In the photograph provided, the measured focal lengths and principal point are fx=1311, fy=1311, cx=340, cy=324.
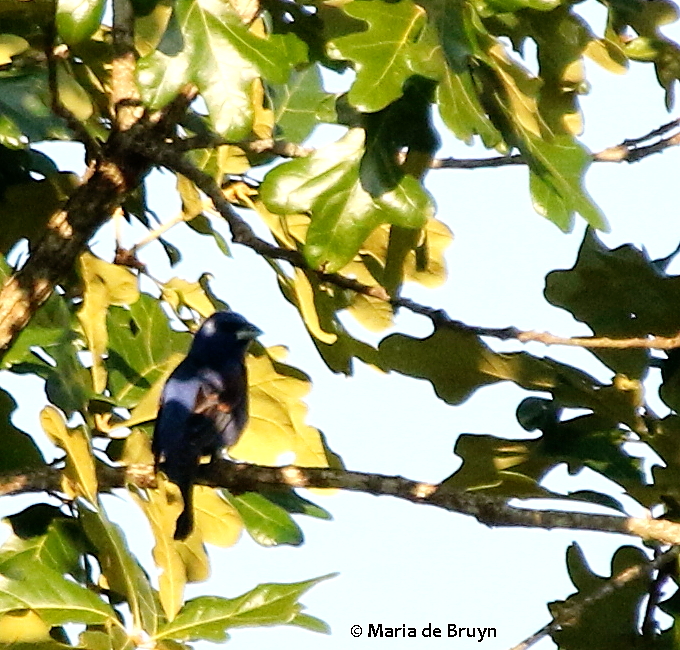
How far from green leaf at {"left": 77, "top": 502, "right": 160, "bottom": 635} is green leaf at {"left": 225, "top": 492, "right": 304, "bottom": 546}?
2.33 feet

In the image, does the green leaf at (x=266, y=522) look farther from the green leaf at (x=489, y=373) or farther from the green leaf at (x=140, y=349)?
the green leaf at (x=489, y=373)

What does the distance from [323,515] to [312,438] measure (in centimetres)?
19

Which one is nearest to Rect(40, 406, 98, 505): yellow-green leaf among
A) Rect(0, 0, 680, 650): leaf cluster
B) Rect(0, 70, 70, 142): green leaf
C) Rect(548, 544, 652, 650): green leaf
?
Rect(0, 0, 680, 650): leaf cluster

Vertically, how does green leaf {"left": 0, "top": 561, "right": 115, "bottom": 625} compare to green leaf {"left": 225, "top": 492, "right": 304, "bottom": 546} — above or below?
below

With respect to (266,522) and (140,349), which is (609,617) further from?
(140,349)

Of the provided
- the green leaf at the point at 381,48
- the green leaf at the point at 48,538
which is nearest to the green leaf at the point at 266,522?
the green leaf at the point at 48,538

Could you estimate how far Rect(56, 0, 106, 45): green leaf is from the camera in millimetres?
2107

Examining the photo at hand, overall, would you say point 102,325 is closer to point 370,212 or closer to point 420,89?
point 370,212

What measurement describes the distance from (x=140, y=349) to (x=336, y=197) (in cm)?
102

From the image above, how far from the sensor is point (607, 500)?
109 inches

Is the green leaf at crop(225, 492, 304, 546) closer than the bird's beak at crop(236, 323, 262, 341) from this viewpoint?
Yes

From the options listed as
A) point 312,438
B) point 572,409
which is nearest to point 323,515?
point 312,438

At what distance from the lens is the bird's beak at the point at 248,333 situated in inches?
181

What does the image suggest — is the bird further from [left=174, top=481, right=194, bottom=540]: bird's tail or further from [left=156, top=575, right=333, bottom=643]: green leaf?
[left=156, top=575, right=333, bottom=643]: green leaf
